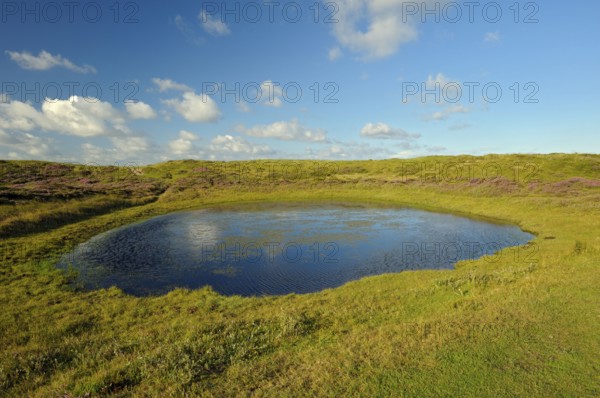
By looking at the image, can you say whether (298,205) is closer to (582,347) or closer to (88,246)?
(88,246)

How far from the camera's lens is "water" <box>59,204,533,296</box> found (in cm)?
2577

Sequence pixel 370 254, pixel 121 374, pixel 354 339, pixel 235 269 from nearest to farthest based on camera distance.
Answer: pixel 121 374 < pixel 354 339 < pixel 235 269 < pixel 370 254

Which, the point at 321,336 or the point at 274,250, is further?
the point at 274,250

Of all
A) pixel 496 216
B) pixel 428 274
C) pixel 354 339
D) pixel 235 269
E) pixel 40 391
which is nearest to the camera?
pixel 40 391

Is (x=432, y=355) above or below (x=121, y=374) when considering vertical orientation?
above

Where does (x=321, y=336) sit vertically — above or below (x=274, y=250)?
above

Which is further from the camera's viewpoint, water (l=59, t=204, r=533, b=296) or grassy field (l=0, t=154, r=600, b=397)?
water (l=59, t=204, r=533, b=296)

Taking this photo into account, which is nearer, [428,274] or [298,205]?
[428,274]

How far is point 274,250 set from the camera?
34.0 metres

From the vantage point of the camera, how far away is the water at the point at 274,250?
1014 inches

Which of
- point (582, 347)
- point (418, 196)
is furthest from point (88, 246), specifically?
point (418, 196)

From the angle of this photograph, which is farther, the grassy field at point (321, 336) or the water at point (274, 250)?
the water at point (274, 250)

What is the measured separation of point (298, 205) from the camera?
6806cm

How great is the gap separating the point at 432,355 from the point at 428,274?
1570cm
